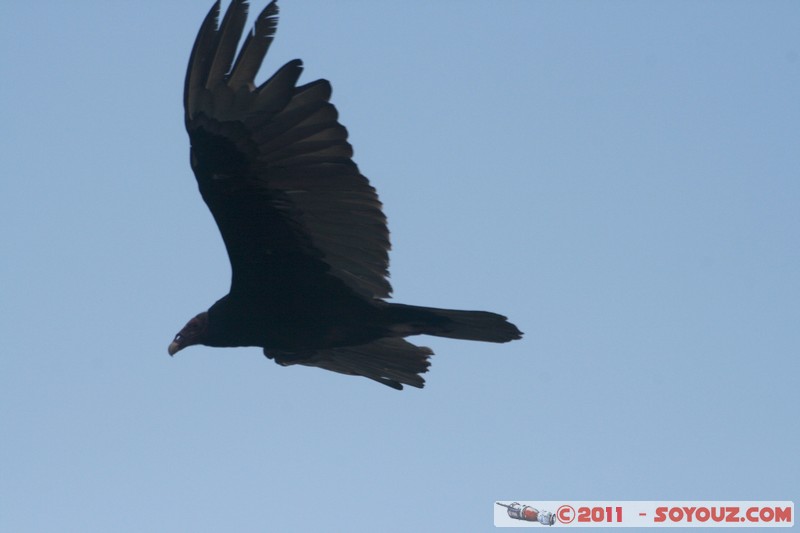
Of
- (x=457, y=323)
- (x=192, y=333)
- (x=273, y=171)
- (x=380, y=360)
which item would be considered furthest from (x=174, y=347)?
(x=457, y=323)

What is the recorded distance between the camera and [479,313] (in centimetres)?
782

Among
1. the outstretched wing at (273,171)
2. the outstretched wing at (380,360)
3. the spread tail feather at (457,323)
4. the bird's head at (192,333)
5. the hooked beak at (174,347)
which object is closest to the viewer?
the outstretched wing at (273,171)

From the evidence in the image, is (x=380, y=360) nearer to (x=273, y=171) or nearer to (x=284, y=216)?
(x=284, y=216)

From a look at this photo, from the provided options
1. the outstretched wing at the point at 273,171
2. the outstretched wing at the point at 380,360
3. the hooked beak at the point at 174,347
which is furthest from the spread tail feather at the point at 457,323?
the hooked beak at the point at 174,347

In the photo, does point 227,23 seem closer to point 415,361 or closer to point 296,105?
point 296,105

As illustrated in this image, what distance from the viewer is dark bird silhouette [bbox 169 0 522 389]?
7.14 m

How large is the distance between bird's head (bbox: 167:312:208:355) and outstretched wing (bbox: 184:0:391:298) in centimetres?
52

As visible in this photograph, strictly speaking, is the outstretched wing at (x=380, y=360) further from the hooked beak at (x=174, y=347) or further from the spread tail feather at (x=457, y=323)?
the spread tail feather at (x=457, y=323)

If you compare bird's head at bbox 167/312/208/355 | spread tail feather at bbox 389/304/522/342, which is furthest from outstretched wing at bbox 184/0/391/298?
bird's head at bbox 167/312/208/355

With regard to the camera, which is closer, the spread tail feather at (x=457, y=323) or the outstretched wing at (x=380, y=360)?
the spread tail feather at (x=457, y=323)

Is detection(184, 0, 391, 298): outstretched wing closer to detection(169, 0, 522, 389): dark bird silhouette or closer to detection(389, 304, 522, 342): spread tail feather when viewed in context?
detection(169, 0, 522, 389): dark bird silhouette

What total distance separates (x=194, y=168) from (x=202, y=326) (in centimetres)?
140

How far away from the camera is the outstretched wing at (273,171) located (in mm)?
7094

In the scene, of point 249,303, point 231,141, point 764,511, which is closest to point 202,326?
point 249,303
